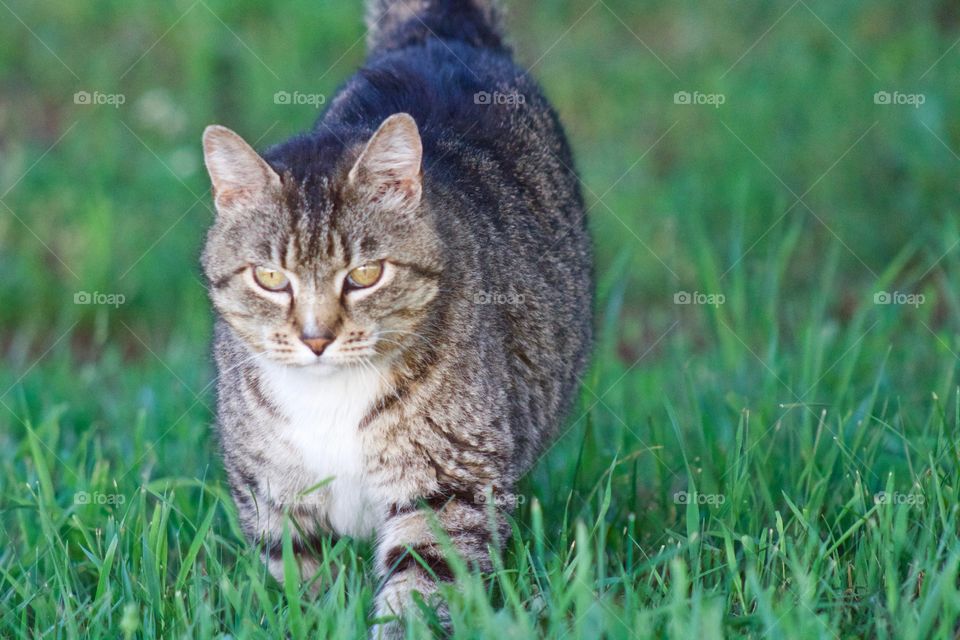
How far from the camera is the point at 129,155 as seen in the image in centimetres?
767

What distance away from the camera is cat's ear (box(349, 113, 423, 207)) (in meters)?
3.50

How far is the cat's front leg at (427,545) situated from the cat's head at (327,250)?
1.56 feet

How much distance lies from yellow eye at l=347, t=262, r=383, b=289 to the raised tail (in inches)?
68.1

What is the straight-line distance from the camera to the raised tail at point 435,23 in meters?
5.05

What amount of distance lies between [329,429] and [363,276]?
0.46m

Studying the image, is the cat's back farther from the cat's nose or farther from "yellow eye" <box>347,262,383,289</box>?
the cat's nose

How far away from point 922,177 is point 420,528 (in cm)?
453

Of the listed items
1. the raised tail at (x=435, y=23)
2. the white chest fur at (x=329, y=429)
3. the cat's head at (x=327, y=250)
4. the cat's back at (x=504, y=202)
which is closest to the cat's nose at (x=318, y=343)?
the cat's head at (x=327, y=250)

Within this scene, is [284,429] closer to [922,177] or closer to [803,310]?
[803,310]

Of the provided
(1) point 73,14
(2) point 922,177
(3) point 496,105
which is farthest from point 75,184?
(2) point 922,177

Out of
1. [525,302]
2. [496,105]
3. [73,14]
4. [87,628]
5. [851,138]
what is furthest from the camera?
[73,14]

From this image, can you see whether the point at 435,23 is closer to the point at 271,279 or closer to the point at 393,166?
the point at 393,166

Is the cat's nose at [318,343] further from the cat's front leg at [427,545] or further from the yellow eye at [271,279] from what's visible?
the cat's front leg at [427,545]

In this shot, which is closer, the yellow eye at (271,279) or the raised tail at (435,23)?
the yellow eye at (271,279)
